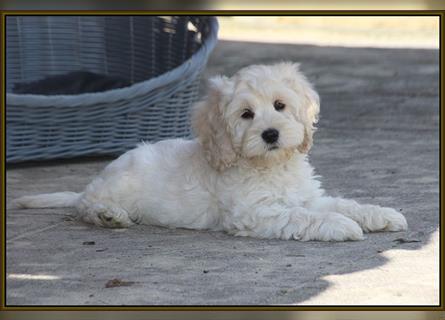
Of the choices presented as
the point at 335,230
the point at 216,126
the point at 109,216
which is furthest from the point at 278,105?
the point at 109,216

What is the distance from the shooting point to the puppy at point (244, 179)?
5598mm

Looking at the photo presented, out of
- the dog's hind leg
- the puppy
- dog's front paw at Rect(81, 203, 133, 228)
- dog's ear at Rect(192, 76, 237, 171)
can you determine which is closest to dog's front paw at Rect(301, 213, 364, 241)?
the puppy

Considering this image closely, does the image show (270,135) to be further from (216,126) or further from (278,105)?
(216,126)

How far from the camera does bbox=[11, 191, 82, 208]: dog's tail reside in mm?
6641

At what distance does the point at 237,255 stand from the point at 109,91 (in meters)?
3.30

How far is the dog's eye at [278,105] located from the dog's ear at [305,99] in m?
0.12

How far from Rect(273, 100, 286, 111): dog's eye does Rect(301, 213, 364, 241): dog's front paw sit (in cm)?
67

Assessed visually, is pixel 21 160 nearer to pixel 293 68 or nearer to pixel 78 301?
pixel 293 68

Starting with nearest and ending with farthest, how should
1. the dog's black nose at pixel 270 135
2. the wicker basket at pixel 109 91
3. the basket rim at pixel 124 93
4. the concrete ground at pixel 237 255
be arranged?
the concrete ground at pixel 237 255 → the dog's black nose at pixel 270 135 → the basket rim at pixel 124 93 → the wicker basket at pixel 109 91

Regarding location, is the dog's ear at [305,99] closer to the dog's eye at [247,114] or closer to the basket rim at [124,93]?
the dog's eye at [247,114]

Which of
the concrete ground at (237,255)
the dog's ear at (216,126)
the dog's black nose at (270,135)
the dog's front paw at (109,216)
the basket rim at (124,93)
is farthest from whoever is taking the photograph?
the basket rim at (124,93)

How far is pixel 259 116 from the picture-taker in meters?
5.56

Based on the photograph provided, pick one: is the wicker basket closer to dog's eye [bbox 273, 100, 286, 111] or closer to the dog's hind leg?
dog's eye [bbox 273, 100, 286, 111]

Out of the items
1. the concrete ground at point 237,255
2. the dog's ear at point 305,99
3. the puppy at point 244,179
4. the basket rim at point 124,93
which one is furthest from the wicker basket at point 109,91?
the dog's ear at point 305,99
